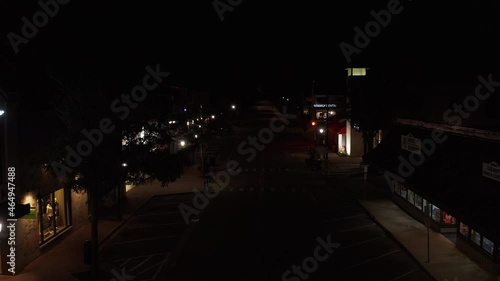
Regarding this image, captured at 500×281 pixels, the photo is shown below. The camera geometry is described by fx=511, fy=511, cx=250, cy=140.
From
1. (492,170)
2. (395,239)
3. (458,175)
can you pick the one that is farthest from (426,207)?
(492,170)

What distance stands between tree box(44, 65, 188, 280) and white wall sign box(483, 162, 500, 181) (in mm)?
10270

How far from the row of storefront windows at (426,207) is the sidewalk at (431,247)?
0.60 metres

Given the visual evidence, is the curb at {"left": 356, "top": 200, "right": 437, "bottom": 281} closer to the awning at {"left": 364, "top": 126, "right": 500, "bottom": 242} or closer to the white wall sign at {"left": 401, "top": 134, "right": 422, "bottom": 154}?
the awning at {"left": 364, "top": 126, "right": 500, "bottom": 242}

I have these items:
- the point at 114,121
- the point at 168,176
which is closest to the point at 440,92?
the point at 168,176

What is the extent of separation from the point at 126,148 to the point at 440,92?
66.1 feet

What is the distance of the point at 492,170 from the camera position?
48.5 feet

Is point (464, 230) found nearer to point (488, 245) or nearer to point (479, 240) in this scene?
point (479, 240)

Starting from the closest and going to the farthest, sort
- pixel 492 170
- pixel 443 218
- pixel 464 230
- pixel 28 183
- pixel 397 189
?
pixel 492 170 → pixel 28 183 → pixel 464 230 → pixel 443 218 → pixel 397 189

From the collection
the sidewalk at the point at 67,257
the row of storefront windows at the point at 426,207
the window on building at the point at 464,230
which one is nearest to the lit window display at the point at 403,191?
the row of storefront windows at the point at 426,207

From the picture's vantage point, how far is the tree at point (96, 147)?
15.2 meters

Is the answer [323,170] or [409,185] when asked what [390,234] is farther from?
[323,170]

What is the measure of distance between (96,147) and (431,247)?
12.0 m

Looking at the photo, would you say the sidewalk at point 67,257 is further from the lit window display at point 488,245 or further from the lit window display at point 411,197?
the lit window display at point 411,197

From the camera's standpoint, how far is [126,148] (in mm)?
16734
